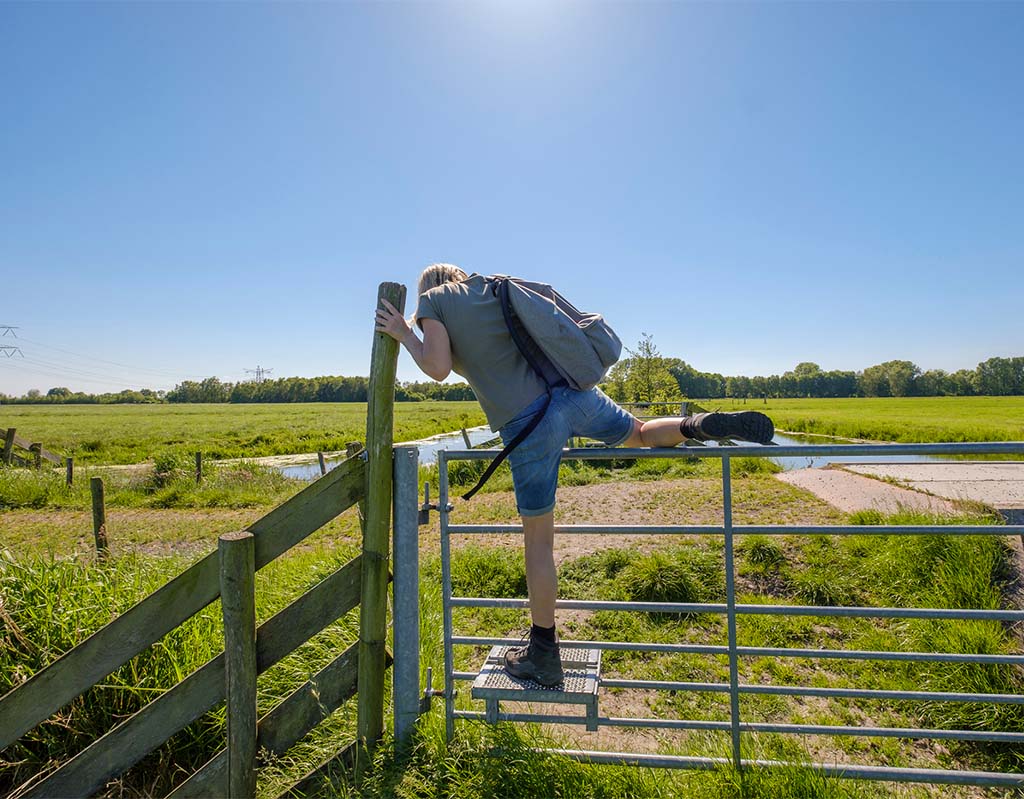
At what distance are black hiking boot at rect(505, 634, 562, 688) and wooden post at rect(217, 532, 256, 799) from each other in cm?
104

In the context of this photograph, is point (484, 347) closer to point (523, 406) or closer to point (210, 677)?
point (523, 406)

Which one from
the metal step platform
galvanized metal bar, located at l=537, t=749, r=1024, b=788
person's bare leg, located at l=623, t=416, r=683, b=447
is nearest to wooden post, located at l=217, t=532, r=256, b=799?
the metal step platform

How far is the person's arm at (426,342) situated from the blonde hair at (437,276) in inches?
8.6

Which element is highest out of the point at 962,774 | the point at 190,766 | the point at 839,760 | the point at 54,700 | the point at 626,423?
the point at 626,423

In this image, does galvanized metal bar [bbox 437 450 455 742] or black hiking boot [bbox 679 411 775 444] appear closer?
black hiking boot [bbox 679 411 775 444]

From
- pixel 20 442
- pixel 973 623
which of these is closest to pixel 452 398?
pixel 20 442

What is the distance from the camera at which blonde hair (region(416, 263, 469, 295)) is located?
8.07 ft

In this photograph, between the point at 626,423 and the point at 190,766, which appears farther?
the point at 190,766

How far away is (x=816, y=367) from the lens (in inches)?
4850

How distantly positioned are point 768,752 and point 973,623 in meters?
2.02

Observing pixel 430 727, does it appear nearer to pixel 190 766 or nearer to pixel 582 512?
pixel 190 766

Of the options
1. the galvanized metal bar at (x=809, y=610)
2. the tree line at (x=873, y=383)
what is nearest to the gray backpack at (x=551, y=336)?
the galvanized metal bar at (x=809, y=610)

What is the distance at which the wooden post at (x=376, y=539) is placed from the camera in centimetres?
235

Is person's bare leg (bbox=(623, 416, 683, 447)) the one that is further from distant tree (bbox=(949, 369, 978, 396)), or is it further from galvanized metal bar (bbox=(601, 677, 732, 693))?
distant tree (bbox=(949, 369, 978, 396))
